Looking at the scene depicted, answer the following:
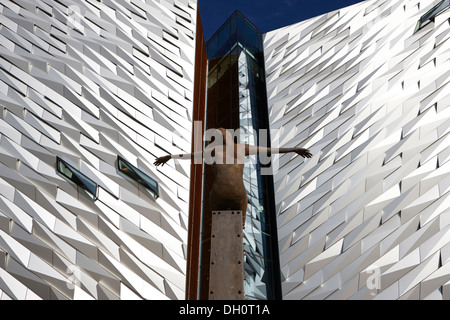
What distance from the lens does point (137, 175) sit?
12.9 meters

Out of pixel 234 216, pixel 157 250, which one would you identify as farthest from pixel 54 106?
pixel 234 216

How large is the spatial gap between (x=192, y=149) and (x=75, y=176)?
4445 mm

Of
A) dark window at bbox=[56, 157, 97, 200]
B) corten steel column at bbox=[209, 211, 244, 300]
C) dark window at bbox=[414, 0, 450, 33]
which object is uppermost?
dark window at bbox=[414, 0, 450, 33]

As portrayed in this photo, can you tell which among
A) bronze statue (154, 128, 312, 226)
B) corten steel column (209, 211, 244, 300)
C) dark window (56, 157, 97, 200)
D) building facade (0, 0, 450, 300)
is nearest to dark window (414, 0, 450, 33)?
building facade (0, 0, 450, 300)

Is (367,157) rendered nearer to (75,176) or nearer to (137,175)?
(137,175)

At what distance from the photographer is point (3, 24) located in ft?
44.2

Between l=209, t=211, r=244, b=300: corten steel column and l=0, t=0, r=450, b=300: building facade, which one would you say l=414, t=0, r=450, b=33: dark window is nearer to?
l=0, t=0, r=450, b=300: building facade

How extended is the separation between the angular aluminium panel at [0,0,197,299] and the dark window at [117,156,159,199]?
0.14m

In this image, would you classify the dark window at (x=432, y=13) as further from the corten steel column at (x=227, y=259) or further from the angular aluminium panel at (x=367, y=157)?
the corten steel column at (x=227, y=259)

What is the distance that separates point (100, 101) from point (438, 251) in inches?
339

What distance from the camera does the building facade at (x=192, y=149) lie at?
1053 centimetres

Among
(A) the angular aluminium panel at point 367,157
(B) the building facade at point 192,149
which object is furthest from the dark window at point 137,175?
(A) the angular aluminium panel at point 367,157

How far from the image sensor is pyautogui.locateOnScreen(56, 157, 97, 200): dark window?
37.6 feet

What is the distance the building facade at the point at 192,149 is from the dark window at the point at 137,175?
0.12 feet
